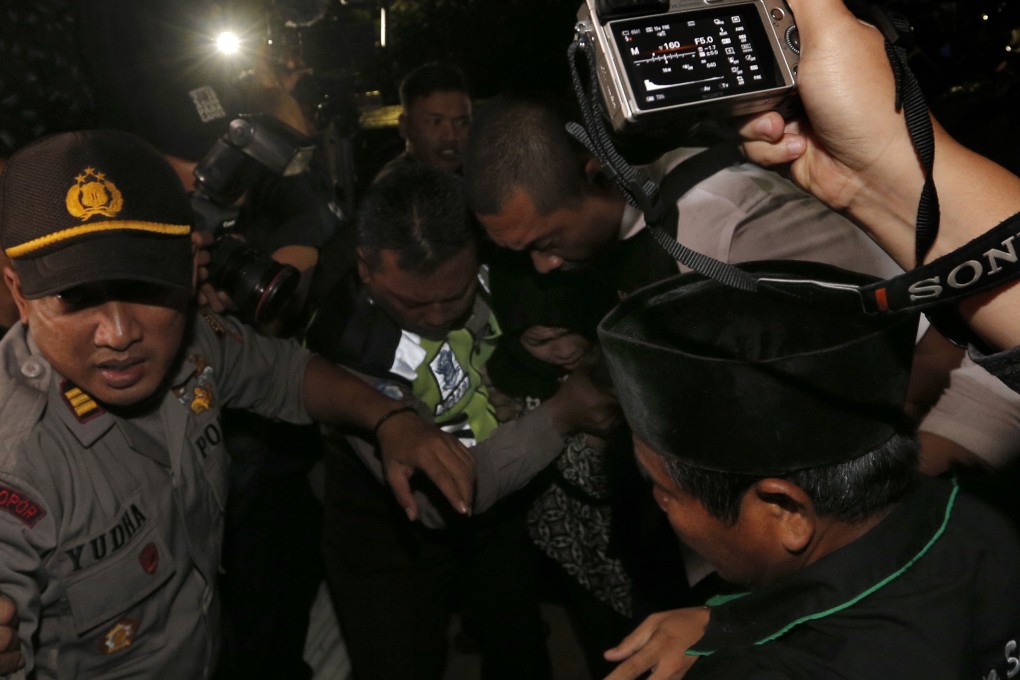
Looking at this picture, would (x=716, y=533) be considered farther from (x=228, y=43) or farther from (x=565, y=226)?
(x=228, y=43)

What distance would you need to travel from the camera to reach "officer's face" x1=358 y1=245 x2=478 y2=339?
2.10 metres

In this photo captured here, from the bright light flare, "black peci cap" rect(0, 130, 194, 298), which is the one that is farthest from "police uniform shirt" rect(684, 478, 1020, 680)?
the bright light flare

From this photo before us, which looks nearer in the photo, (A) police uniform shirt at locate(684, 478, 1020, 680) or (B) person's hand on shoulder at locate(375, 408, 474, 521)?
(A) police uniform shirt at locate(684, 478, 1020, 680)

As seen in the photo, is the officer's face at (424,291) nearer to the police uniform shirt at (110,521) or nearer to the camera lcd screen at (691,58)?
the police uniform shirt at (110,521)

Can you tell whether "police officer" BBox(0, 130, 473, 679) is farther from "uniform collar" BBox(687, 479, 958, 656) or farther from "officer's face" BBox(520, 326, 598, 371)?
"uniform collar" BBox(687, 479, 958, 656)

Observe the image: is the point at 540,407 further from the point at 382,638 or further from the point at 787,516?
the point at 787,516

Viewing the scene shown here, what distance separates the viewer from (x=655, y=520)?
205 cm

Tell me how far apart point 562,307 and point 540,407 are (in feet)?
0.87

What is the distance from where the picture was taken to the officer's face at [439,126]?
10.2 ft

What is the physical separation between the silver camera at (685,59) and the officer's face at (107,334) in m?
0.94

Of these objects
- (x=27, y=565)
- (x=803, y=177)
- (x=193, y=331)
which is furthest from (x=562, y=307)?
(x=27, y=565)

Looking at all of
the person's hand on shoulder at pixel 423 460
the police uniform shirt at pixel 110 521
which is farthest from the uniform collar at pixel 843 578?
the police uniform shirt at pixel 110 521

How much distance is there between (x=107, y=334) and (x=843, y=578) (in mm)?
1222

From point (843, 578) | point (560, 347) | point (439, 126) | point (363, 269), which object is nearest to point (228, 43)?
point (439, 126)
